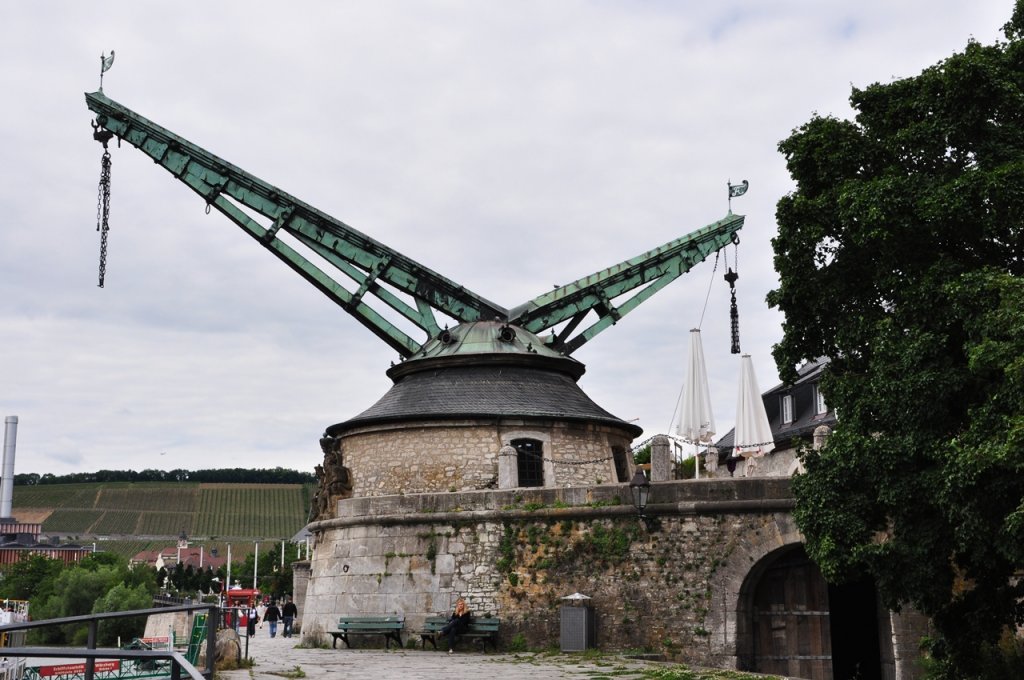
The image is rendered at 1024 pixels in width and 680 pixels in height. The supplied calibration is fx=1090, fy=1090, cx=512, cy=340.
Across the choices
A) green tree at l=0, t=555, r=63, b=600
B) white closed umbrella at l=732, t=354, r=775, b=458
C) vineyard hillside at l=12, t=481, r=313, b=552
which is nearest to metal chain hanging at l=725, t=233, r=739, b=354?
white closed umbrella at l=732, t=354, r=775, b=458

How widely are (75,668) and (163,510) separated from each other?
420 feet

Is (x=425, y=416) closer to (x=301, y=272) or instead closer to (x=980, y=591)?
(x=301, y=272)

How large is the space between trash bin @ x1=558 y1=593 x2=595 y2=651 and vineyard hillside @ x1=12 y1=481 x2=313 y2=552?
10521cm

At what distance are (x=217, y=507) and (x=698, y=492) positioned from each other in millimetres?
121350

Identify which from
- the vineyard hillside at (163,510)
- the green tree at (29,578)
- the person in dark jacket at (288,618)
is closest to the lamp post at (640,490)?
the person in dark jacket at (288,618)

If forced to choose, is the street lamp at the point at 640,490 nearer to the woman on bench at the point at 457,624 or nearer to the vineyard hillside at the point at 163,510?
the woman on bench at the point at 457,624

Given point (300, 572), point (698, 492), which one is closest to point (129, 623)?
point (698, 492)

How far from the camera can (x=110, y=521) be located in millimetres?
128625

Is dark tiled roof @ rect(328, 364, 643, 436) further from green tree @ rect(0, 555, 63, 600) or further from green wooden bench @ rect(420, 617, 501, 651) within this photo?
green tree @ rect(0, 555, 63, 600)

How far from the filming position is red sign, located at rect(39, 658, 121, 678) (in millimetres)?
9434

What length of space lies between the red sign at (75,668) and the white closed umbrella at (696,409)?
15.9 metres

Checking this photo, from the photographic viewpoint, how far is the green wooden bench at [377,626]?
21.1 meters

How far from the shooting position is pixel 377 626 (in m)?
21.2

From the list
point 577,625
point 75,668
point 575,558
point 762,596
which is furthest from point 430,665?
point 762,596
